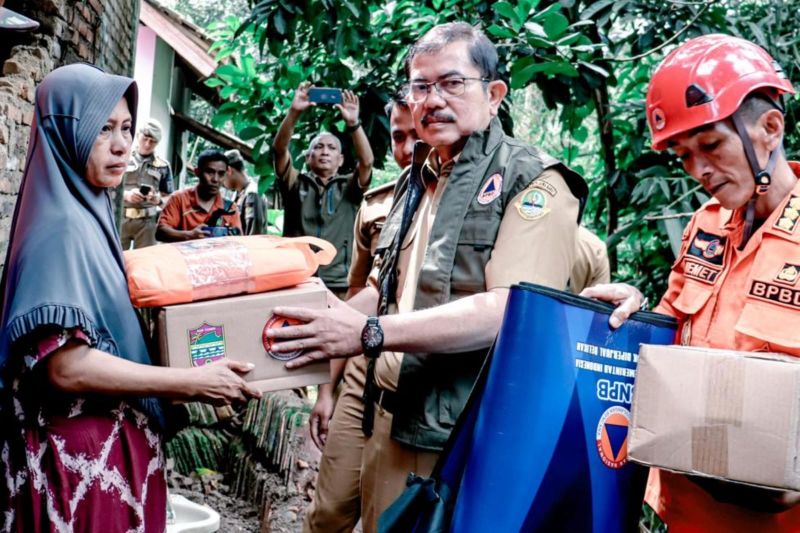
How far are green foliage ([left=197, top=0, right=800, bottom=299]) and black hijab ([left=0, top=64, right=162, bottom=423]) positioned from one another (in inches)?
86.6

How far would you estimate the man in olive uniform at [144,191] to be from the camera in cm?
798

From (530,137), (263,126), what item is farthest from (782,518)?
(530,137)

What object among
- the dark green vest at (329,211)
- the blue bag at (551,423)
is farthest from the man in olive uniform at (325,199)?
the blue bag at (551,423)

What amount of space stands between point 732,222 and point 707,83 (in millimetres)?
324

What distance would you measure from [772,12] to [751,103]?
10.2 feet

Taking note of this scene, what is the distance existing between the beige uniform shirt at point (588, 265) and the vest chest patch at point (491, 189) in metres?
0.76

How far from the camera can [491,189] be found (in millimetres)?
2158

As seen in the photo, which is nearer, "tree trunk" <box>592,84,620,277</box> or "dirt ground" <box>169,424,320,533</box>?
"dirt ground" <box>169,424,320,533</box>

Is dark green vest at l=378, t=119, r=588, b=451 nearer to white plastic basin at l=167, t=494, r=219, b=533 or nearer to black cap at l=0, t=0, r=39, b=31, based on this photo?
white plastic basin at l=167, t=494, r=219, b=533

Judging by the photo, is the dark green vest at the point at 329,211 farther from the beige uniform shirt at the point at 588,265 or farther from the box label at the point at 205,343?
the box label at the point at 205,343

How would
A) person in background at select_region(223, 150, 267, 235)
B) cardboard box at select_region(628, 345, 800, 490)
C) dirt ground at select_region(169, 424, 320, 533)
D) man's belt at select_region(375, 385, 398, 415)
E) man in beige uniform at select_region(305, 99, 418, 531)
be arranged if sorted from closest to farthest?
cardboard box at select_region(628, 345, 800, 490) < man's belt at select_region(375, 385, 398, 415) < man in beige uniform at select_region(305, 99, 418, 531) < dirt ground at select_region(169, 424, 320, 533) < person in background at select_region(223, 150, 267, 235)

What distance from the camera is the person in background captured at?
7848mm

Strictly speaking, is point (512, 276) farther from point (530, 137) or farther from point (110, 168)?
point (530, 137)

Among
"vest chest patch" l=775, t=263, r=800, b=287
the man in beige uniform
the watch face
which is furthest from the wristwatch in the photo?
"vest chest patch" l=775, t=263, r=800, b=287
